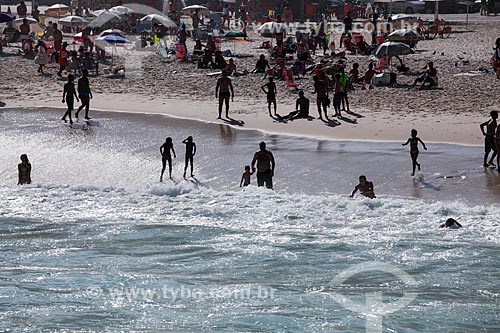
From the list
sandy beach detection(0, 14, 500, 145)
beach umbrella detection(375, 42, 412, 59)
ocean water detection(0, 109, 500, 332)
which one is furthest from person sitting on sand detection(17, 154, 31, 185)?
beach umbrella detection(375, 42, 412, 59)

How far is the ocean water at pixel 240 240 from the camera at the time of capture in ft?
42.2

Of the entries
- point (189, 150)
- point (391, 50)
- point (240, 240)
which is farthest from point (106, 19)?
point (240, 240)

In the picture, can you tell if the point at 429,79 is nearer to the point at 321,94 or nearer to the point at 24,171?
the point at 321,94

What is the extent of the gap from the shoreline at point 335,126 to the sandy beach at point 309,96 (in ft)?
0.07

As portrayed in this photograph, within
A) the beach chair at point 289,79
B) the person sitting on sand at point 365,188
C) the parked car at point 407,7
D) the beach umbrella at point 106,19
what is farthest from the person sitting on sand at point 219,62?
the parked car at point 407,7

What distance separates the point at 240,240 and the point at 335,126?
7616 millimetres

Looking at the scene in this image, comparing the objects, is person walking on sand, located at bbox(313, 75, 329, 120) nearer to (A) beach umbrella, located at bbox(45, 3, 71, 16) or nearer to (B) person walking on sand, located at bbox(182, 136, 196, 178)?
(B) person walking on sand, located at bbox(182, 136, 196, 178)

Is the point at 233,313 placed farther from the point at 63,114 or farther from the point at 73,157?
the point at 63,114

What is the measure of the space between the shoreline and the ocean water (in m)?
0.65

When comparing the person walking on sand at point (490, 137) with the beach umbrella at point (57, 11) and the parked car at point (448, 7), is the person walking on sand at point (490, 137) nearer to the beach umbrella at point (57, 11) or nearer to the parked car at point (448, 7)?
the parked car at point (448, 7)

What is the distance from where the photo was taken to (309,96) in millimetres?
26594

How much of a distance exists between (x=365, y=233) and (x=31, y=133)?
394 inches

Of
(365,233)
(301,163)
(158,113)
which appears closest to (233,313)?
(365,233)

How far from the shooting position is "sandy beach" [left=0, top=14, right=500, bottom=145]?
22656 mm
